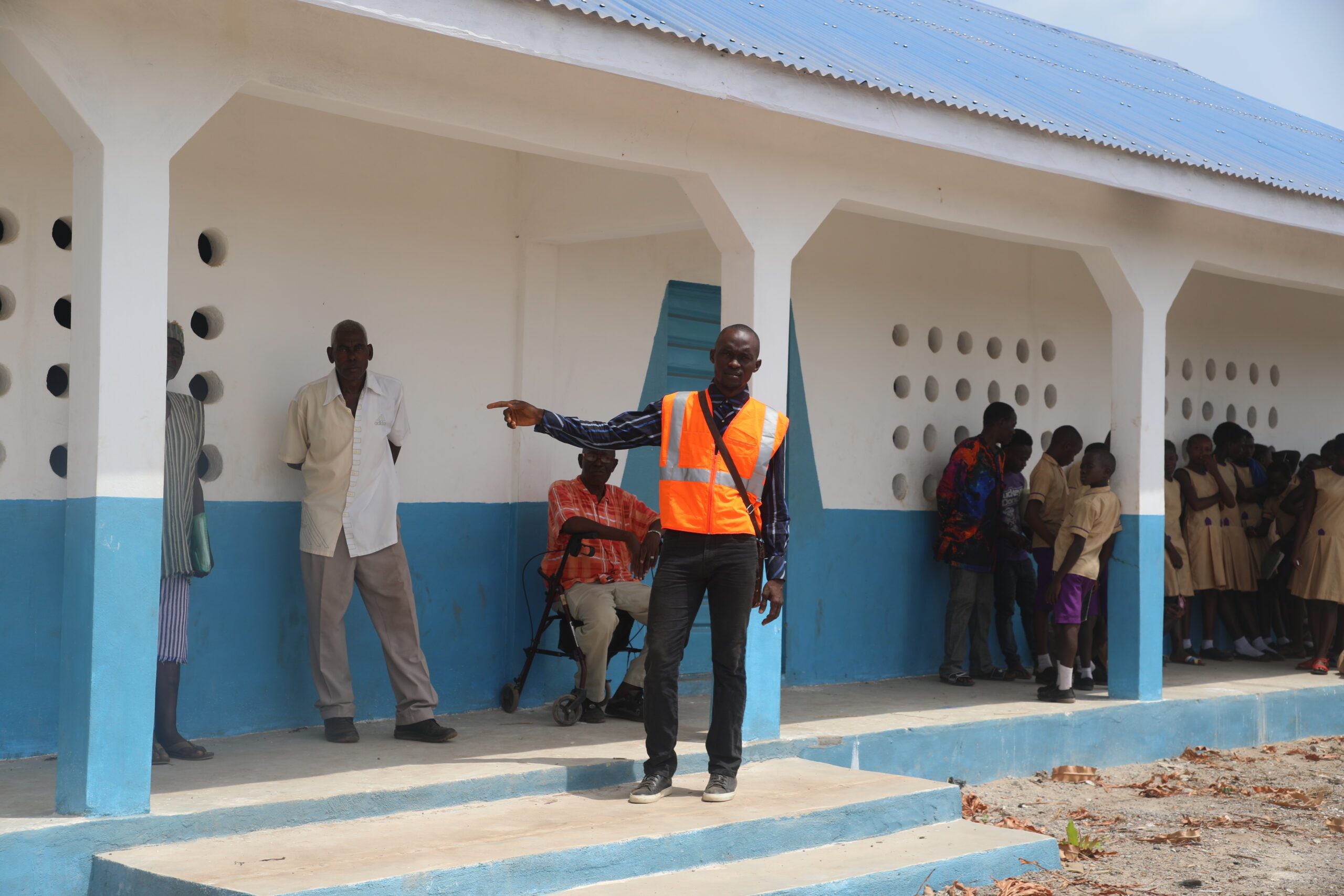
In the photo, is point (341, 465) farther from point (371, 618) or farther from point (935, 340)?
point (935, 340)

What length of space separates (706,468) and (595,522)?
6.49 feet

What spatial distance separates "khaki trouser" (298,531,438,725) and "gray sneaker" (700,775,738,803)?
5.25 feet

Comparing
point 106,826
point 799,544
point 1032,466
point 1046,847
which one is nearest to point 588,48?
point 106,826

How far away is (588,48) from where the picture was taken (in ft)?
18.9

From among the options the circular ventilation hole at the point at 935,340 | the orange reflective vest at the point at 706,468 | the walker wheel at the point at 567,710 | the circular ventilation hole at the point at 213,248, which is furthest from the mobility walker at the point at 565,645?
the circular ventilation hole at the point at 935,340

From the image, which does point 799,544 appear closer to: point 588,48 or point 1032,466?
point 1032,466

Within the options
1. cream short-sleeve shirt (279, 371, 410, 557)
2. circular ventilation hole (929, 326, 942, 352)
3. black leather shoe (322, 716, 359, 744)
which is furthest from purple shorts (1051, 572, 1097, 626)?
black leather shoe (322, 716, 359, 744)

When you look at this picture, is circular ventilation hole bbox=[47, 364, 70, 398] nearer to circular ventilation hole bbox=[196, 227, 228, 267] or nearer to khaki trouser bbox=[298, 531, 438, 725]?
circular ventilation hole bbox=[196, 227, 228, 267]

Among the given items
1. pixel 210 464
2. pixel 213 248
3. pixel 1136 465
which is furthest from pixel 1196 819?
pixel 213 248

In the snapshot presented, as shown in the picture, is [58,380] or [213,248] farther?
[213,248]

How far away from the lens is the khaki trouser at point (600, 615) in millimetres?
7414

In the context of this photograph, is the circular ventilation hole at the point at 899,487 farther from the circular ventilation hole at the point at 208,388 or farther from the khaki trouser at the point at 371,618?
the circular ventilation hole at the point at 208,388

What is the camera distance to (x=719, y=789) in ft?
19.7

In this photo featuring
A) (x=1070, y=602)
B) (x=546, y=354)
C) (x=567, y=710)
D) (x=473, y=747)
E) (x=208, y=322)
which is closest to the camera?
(x=473, y=747)
